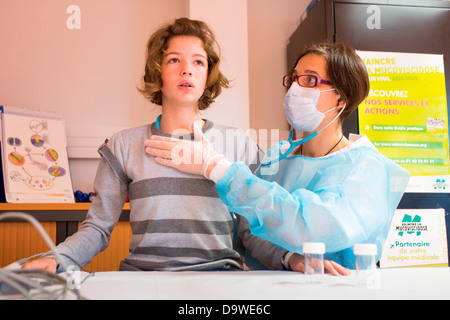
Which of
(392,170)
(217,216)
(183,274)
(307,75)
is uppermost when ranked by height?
(307,75)

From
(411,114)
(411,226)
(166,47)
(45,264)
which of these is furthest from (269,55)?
(45,264)

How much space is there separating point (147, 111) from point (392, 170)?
154 cm

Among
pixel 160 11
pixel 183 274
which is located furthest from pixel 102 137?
pixel 183 274

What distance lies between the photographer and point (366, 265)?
0.99m

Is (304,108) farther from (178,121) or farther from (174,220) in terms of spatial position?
(174,220)

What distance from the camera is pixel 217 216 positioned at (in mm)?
1241

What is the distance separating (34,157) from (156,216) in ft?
4.01

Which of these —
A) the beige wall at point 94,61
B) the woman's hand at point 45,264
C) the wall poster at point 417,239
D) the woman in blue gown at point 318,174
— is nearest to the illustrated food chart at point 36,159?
the beige wall at point 94,61

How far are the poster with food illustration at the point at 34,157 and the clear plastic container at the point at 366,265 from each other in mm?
1526

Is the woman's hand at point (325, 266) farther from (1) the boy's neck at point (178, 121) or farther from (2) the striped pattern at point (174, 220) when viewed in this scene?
(1) the boy's neck at point (178, 121)

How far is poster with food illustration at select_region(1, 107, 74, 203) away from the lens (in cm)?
206

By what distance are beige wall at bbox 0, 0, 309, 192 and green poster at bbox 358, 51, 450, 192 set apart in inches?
24.7

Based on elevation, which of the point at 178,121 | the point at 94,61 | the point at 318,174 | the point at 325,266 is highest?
the point at 94,61
